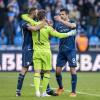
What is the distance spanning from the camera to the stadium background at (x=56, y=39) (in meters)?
22.5

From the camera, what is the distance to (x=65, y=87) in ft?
60.1

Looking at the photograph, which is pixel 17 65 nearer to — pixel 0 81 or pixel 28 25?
pixel 0 81

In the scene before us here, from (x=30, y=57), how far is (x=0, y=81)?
5134mm

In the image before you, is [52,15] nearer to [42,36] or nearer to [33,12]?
[33,12]

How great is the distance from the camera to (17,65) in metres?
24.5

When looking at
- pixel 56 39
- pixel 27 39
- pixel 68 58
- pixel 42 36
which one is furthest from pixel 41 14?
pixel 56 39

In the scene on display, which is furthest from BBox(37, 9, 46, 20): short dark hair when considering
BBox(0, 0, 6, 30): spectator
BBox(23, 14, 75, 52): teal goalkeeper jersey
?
BBox(0, 0, 6, 30): spectator

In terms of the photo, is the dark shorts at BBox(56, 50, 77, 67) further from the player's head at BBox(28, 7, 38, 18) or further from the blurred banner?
the blurred banner

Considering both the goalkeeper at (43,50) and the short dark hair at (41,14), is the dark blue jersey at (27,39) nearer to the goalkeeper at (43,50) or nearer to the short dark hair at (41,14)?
the goalkeeper at (43,50)

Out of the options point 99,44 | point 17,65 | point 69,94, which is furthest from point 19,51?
point 69,94

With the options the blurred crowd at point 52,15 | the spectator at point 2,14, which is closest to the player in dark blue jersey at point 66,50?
the blurred crowd at point 52,15

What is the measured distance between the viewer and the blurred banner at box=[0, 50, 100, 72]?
2442 cm

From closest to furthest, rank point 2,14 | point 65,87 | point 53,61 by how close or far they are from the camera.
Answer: point 65,87 < point 53,61 < point 2,14

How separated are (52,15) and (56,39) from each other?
4.70 feet
